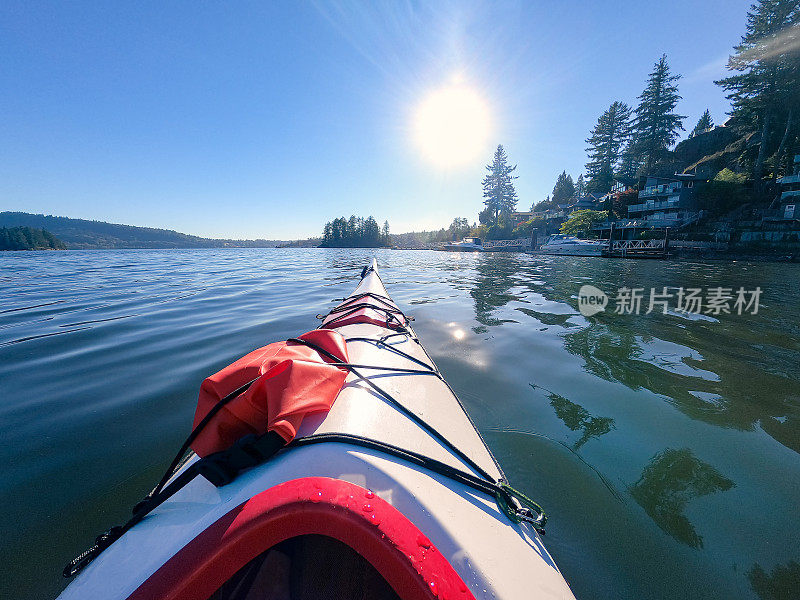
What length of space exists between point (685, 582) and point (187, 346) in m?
5.87

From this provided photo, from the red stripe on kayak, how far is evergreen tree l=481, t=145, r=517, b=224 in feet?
231

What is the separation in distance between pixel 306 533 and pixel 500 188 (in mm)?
74306

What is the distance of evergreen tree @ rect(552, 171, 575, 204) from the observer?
64.2 metres

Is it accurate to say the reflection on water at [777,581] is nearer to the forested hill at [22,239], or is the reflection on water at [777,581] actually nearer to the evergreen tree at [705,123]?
the evergreen tree at [705,123]

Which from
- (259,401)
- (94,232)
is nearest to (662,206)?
(259,401)

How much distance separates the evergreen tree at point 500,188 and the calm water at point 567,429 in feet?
215

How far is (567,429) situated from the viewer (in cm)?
274

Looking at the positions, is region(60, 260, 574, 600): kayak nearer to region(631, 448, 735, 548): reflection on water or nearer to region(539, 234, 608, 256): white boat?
region(631, 448, 735, 548): reflection on water

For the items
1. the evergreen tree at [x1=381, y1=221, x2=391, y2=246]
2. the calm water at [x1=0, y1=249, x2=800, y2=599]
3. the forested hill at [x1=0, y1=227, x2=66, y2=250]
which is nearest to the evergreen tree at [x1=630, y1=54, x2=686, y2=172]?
the calm water at [x1=0, y1=249, x2=800, y2=599]

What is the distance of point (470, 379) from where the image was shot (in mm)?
3678

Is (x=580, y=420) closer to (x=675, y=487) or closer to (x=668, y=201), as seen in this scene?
(x=675, y=487)

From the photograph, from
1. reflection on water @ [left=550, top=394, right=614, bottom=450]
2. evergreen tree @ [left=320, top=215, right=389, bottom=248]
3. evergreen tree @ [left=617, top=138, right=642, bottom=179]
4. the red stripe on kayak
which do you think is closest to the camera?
the red stripe on kayak

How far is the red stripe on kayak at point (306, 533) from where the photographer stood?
0.79m

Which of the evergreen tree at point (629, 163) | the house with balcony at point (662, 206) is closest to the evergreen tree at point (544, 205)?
the evergreen tree at point (629, 163)
